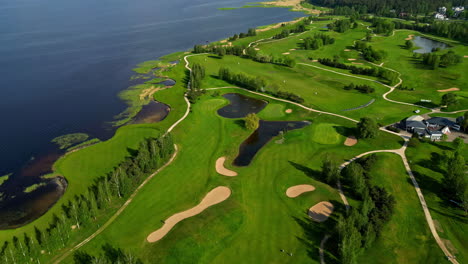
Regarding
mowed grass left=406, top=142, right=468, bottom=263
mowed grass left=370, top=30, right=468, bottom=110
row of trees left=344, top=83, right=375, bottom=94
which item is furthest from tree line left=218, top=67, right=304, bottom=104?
mowed grass left=406, top=142, right=468, bottom=263

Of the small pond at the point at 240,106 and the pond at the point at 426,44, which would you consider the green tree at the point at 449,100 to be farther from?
the pond at the point at 426,44

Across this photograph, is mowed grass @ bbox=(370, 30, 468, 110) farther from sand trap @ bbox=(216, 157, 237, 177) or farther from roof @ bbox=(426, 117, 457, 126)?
sand trap @ bbox=(216, 157, 237, 177)

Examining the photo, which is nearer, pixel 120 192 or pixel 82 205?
pixel 82 205

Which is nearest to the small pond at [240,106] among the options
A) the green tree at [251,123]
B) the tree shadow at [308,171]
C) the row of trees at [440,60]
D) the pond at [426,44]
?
the green tree at [251,123]

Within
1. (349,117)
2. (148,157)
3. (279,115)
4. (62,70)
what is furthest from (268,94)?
(62,70)

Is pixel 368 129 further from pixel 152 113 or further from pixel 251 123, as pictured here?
pixel 152 113

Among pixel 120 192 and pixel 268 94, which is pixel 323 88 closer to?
pixel 268 94
